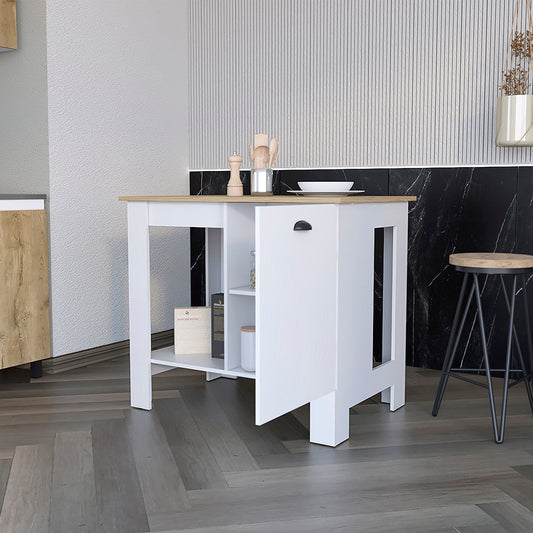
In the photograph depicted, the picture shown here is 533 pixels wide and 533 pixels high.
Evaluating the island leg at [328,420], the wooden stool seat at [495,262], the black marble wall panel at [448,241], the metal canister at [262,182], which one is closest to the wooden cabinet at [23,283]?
the metal canister at [262,182]

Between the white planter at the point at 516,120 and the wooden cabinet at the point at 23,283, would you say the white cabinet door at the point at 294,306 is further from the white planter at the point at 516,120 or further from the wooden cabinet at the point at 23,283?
the wooden cabinet at the point at 23,283

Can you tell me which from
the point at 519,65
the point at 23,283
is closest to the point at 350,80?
the point at 519,65

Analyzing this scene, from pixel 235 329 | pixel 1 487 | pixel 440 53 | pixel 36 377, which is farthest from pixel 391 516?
pixel 440 53

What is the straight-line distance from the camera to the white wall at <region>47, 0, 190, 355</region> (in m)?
3.24

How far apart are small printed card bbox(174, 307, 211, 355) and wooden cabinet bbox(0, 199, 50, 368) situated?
0.72 meters

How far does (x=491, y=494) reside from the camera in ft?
6.38

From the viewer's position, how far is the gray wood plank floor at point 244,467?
70.8 inches

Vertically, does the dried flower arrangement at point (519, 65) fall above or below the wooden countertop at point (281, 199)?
above

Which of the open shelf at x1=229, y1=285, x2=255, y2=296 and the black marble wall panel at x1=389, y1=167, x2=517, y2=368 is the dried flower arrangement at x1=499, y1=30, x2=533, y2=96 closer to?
the black marble wall panel at x1=389, y1=167, x2=517, y2=368

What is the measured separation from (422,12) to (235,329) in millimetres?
1744

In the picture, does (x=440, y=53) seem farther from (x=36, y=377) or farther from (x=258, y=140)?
(x=36, y=377)

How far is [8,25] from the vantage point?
10.3 feet

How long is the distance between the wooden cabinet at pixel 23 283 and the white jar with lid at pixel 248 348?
1.13 metres

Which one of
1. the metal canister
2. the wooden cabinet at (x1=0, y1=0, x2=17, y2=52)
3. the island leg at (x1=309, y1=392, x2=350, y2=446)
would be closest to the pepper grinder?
the metal canister
